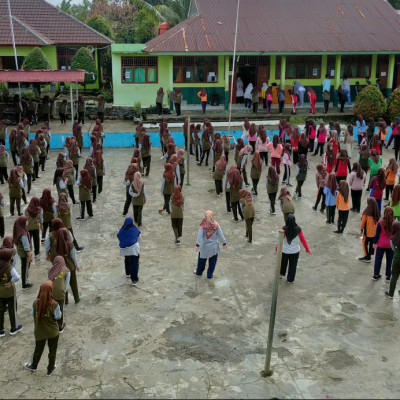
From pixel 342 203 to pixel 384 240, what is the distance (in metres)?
2.47

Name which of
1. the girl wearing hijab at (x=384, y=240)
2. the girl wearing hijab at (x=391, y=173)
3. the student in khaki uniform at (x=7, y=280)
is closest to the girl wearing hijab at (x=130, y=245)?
the student in khaki uniform at (x=7, y=280)

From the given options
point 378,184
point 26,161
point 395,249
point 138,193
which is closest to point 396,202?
point 378,184

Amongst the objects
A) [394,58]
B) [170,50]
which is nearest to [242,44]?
[170,50]

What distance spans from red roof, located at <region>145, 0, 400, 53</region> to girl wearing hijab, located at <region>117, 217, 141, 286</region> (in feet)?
52.9

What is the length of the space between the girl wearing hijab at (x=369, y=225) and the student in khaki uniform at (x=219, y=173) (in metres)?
4.71

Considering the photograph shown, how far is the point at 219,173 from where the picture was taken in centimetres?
1489

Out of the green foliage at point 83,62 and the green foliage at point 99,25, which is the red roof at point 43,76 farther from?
the green foliage at point 99,25

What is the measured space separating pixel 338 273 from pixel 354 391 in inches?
151

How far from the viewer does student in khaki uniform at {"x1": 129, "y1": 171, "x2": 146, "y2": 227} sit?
12763 mm

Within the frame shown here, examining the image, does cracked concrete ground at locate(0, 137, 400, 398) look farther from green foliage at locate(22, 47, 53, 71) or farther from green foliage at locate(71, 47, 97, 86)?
green foliage at locate(71, 47, 97, 86)

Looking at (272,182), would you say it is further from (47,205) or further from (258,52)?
(258,52)

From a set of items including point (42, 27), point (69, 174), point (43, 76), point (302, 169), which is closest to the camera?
point (69, 174)

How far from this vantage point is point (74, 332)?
860 cm

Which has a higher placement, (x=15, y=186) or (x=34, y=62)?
(x=34, y=62)
